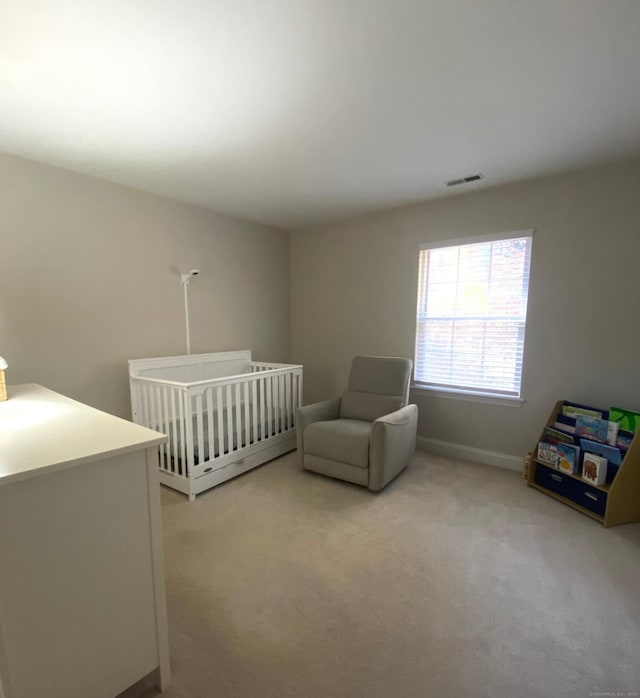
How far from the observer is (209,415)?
8.11 ft

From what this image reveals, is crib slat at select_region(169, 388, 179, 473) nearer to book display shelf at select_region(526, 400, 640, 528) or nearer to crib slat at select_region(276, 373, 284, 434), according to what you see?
crib slat at select_region(276, 373, 284, 434)

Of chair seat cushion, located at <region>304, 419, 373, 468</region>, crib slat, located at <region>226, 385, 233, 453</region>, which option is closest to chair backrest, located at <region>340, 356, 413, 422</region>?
chair seat cushion, located at <region>304, 419, 373, 468</region>

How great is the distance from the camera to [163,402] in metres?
2.57

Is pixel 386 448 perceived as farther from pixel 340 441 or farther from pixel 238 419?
pixel 238 419

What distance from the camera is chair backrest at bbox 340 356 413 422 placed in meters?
3.03

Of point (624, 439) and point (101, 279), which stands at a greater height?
point (101, 279)

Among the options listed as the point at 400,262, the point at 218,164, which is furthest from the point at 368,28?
the point at 400,262

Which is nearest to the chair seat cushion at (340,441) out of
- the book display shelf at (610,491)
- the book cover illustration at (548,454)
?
the book cover illustration at (548,454)

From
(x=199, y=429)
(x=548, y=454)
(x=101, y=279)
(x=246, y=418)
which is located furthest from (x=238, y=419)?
(x=548, y=454)

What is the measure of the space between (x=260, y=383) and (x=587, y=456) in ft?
8.19

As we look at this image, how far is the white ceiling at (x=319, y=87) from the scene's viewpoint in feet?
4.02

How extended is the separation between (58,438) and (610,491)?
2.92 metres

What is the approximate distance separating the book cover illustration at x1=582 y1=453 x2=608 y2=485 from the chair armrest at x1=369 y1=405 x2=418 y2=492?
1201 millimetres

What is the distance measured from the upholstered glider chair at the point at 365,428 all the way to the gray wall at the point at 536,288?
1.55 feet
